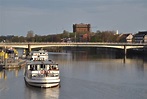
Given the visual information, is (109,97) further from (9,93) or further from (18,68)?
(18,68)

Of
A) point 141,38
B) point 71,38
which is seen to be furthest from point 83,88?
point 71,38

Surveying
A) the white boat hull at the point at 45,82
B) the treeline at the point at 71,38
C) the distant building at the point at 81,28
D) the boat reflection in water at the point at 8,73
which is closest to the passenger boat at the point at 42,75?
the white boat hull at the point at 45,82

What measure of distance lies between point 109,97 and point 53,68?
5778mm

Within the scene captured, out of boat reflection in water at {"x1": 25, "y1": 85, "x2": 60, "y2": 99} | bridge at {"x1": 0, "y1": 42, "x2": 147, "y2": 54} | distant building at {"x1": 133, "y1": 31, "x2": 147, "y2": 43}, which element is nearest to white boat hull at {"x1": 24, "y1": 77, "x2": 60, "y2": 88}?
boat reflection in water at {"x1": 25, "y1": 85, "x2": 60, "y2": 99}

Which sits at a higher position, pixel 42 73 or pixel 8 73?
pixel 42 73

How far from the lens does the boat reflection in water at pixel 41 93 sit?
19481 mm

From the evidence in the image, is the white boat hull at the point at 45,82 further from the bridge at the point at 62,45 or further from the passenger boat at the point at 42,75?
the bridge at the point at 62,45

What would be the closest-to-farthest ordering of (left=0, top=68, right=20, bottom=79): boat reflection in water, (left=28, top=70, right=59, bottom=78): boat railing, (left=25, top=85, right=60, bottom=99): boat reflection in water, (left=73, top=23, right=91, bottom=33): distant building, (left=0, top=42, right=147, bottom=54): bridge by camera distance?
(left=25, top=85, right=60, bottom=99): boat reflection in water → (left=28, top=70, right=59, bottom=78): boat railing → (left=0, top=68, right=20, bottom=79): boat reflection in water → (left=0, top=42, right=147, bottom=54): bridge → (left=73, top=23, right=91, bottom=33): distant building

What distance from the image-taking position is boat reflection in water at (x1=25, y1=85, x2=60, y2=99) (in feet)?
63.9

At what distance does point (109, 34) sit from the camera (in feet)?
297

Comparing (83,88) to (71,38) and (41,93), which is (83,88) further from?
(71,38)

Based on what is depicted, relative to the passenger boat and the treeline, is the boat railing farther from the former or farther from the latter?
the treeline

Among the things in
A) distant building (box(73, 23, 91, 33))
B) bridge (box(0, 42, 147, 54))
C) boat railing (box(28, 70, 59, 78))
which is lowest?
boat railing (box(28, 70, 59, 78))

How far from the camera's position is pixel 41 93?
66.7ft
